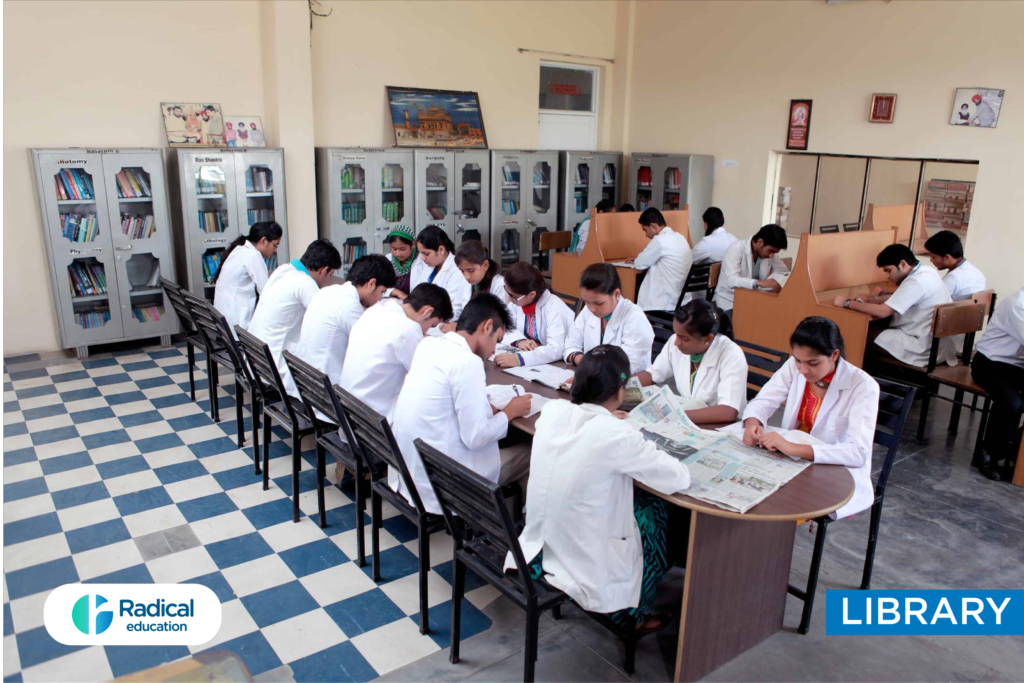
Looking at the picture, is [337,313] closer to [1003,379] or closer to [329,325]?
[329,325]

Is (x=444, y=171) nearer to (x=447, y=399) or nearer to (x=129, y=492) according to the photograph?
(x=129, y=492)

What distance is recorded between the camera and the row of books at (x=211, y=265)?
6613 mm

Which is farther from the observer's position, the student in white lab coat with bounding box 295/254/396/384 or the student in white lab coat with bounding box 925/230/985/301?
the student in white lab coat with bounding box 925/230/985/301

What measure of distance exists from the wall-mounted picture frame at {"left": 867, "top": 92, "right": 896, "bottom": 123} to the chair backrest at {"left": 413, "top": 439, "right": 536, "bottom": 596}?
20.8ft

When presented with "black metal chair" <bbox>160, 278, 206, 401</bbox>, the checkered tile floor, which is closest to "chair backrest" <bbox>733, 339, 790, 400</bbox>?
the checkered tile floor

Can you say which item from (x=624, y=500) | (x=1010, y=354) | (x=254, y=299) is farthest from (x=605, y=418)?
(x=254, y=299)

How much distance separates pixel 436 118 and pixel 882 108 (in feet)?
14.4

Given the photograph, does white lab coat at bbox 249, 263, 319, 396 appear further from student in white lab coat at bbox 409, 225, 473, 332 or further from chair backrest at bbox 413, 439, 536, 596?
chair backrest at bbox 413, 439, 536, 596

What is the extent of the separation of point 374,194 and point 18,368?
11.0 ft

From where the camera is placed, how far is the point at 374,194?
740cm

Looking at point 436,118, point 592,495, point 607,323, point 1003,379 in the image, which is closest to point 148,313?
point 436,118

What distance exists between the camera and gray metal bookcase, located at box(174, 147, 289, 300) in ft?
20.7

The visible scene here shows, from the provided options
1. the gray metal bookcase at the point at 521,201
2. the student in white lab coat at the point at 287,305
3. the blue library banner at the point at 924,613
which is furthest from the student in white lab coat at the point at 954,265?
the gray metal bookcase at the point at 521,201

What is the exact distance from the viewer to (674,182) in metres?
8.73
